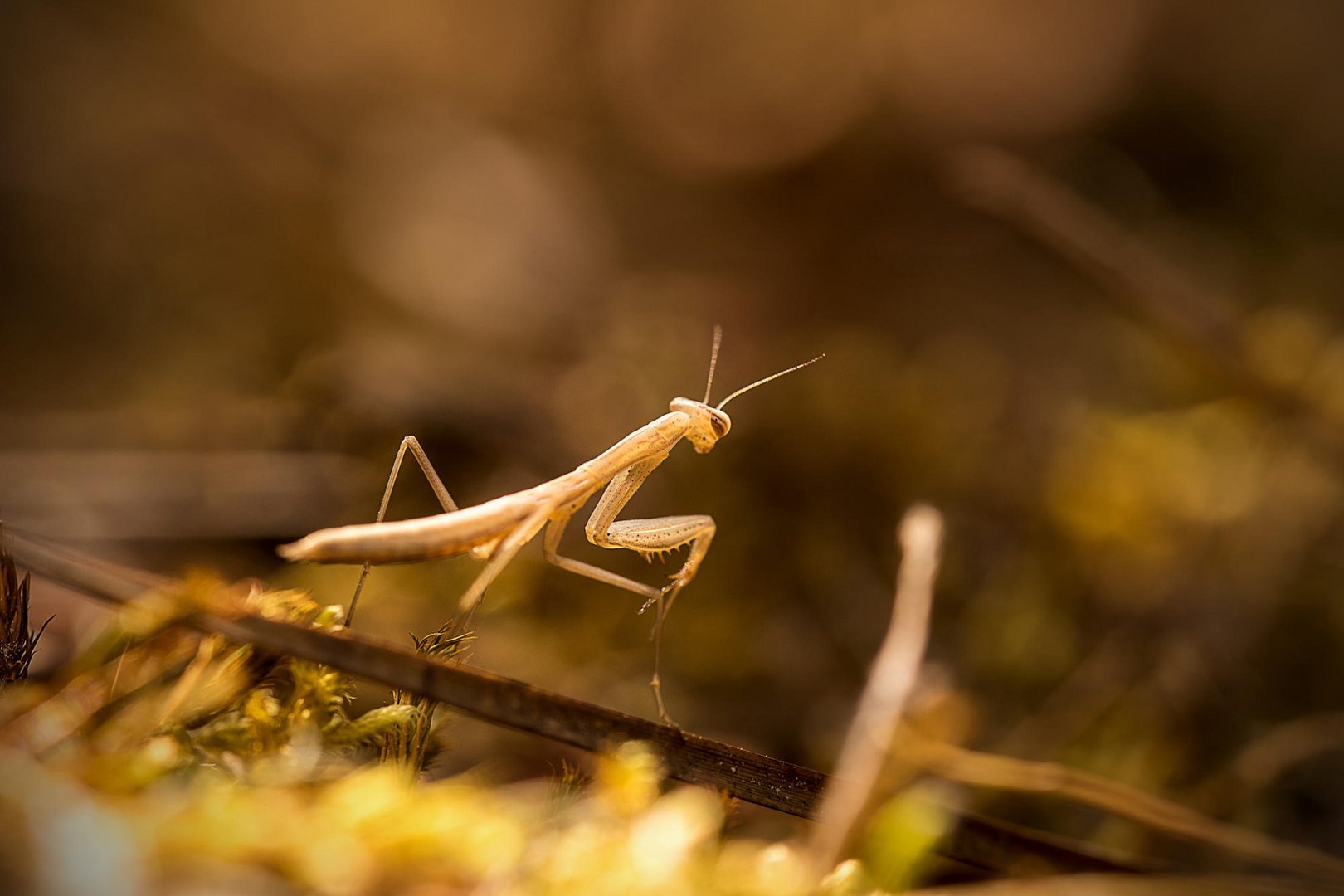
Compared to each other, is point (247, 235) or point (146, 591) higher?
point (247, 235)

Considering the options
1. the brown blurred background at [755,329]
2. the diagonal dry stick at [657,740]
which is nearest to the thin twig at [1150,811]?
the diagonal dry stick at [657,740]

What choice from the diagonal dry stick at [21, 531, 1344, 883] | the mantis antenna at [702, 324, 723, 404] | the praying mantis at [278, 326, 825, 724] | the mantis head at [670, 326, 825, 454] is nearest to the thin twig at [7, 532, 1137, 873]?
the diagonal dry stick at [21, 531, 1344, 883]

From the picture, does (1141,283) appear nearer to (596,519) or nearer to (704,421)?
(704,421)

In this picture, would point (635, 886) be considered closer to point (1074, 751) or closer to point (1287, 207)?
point (1074, 751)

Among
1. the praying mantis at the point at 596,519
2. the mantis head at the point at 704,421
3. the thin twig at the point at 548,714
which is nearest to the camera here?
the thin twig at the point at 548,714

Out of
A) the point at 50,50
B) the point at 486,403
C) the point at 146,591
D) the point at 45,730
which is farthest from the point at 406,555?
the point at 50,50

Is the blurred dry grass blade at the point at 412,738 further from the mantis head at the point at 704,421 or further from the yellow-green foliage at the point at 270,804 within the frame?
the mantis head at the point at 704,421

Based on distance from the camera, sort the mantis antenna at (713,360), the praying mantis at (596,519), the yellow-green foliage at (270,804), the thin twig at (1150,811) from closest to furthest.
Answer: the yellow-green foliage at (270,804) → the thin twig at (1150,811) → the praying mantis at (596,519) → the mantis antenna at (713,360)
